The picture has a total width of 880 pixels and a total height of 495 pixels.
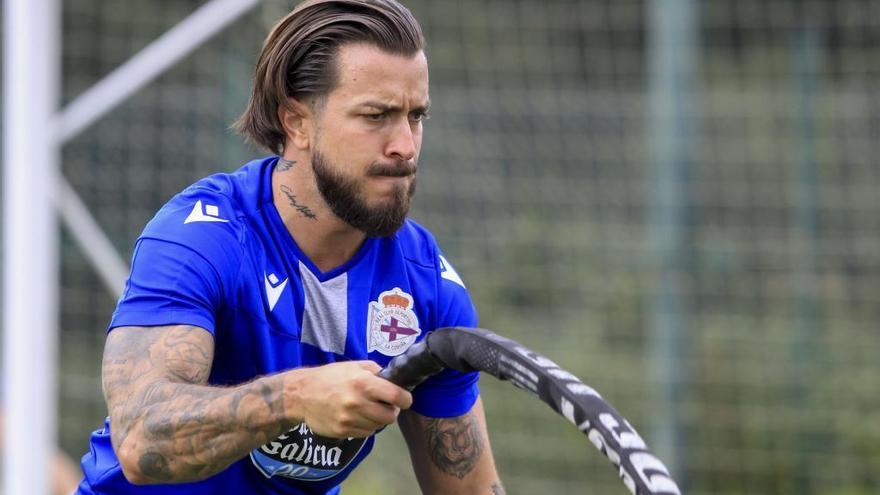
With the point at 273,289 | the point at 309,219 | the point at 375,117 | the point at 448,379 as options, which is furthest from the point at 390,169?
the point at 448,379

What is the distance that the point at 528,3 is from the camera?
834 centimetres

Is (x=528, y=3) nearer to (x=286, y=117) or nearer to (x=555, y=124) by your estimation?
(x=555, y=124)

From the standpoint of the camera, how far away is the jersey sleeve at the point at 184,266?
2.94 meters

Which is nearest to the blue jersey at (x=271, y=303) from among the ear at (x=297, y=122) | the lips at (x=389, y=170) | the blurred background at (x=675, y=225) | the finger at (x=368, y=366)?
the ear at (x=297, y=122)

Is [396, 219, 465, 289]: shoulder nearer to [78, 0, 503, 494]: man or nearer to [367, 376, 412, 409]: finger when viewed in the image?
[78, 0, 503, 494]: man

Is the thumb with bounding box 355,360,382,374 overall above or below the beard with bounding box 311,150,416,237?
below

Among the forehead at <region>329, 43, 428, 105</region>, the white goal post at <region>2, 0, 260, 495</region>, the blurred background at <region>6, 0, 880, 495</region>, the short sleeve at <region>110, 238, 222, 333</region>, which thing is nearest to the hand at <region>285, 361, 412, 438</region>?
the short sleeve at <region>110, 238, 222, 333</region>

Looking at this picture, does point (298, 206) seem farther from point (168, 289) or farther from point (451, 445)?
point (451, 445)

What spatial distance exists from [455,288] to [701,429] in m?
4.13

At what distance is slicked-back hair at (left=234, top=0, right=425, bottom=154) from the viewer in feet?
10.6

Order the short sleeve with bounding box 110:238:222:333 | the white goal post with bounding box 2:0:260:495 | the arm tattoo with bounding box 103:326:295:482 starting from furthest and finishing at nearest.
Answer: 1. the white goal post with bounding box 2:0:260:495
2. the short sleeve with bounding box 110:238:222:333
3. the arm tattoo with bounding box 103:326:295:482

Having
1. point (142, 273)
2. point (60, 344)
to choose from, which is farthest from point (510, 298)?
point (142, 273)

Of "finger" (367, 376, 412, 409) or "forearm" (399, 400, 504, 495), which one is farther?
"forearm" (399, 400, 504, 495)

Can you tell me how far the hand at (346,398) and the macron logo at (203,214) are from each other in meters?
0.56
